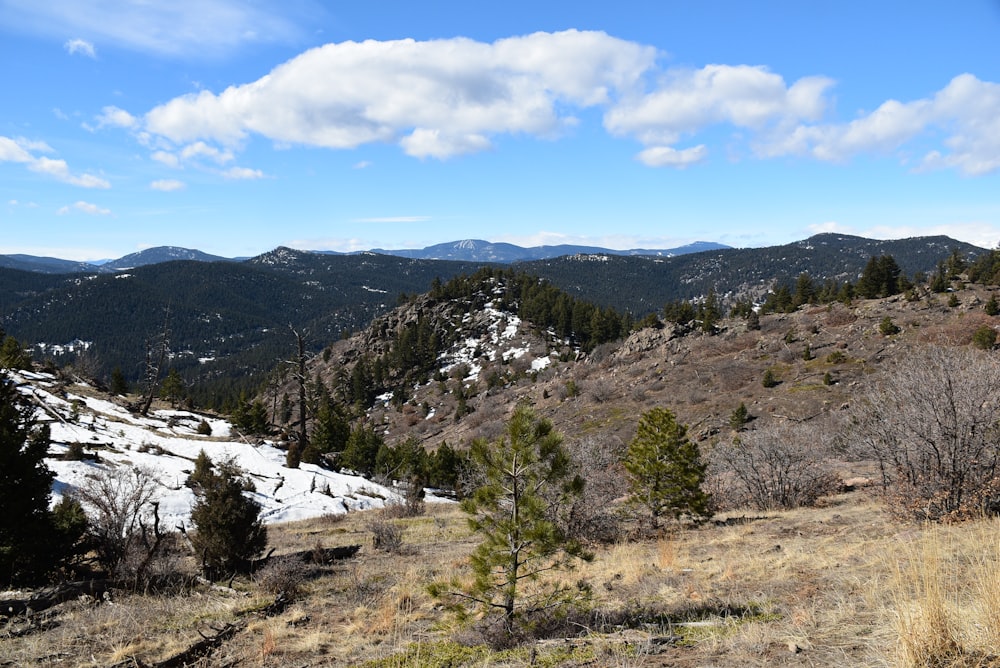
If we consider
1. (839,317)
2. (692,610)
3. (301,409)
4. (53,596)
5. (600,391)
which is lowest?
(600,391)

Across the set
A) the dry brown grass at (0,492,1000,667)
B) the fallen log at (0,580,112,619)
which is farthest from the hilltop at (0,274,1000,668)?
the fallen log at (0,580,112,619)

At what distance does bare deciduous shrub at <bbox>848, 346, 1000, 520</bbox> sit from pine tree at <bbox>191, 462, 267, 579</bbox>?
15866 mm

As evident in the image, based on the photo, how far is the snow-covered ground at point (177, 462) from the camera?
21.1m

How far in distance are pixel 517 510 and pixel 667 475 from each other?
10.4 meters

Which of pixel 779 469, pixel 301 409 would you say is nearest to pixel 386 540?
pixel 779 469

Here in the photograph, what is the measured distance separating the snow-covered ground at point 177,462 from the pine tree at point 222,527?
8.54m

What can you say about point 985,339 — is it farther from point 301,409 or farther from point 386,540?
point 301,409

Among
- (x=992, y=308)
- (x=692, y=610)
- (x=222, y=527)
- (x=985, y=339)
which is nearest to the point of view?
(x=692, y=610)

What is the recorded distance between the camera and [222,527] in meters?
12.4

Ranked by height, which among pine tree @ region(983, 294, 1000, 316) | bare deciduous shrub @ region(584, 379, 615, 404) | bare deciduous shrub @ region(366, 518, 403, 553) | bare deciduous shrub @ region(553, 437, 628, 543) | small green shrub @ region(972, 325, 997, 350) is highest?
pine tree @ region(983, 294, 1000, 316)

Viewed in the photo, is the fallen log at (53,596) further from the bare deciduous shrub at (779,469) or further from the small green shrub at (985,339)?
the small green shrub at (985,339)

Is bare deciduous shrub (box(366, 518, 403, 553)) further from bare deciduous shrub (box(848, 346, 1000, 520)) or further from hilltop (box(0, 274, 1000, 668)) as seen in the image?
bare deciduous shrub (box(848, 346, 1000, 520))

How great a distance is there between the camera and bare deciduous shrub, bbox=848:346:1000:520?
34.8 feet

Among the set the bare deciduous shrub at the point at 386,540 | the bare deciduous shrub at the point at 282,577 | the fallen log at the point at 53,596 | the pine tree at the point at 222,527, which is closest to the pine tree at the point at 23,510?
the fallen log at the point at 53,596
